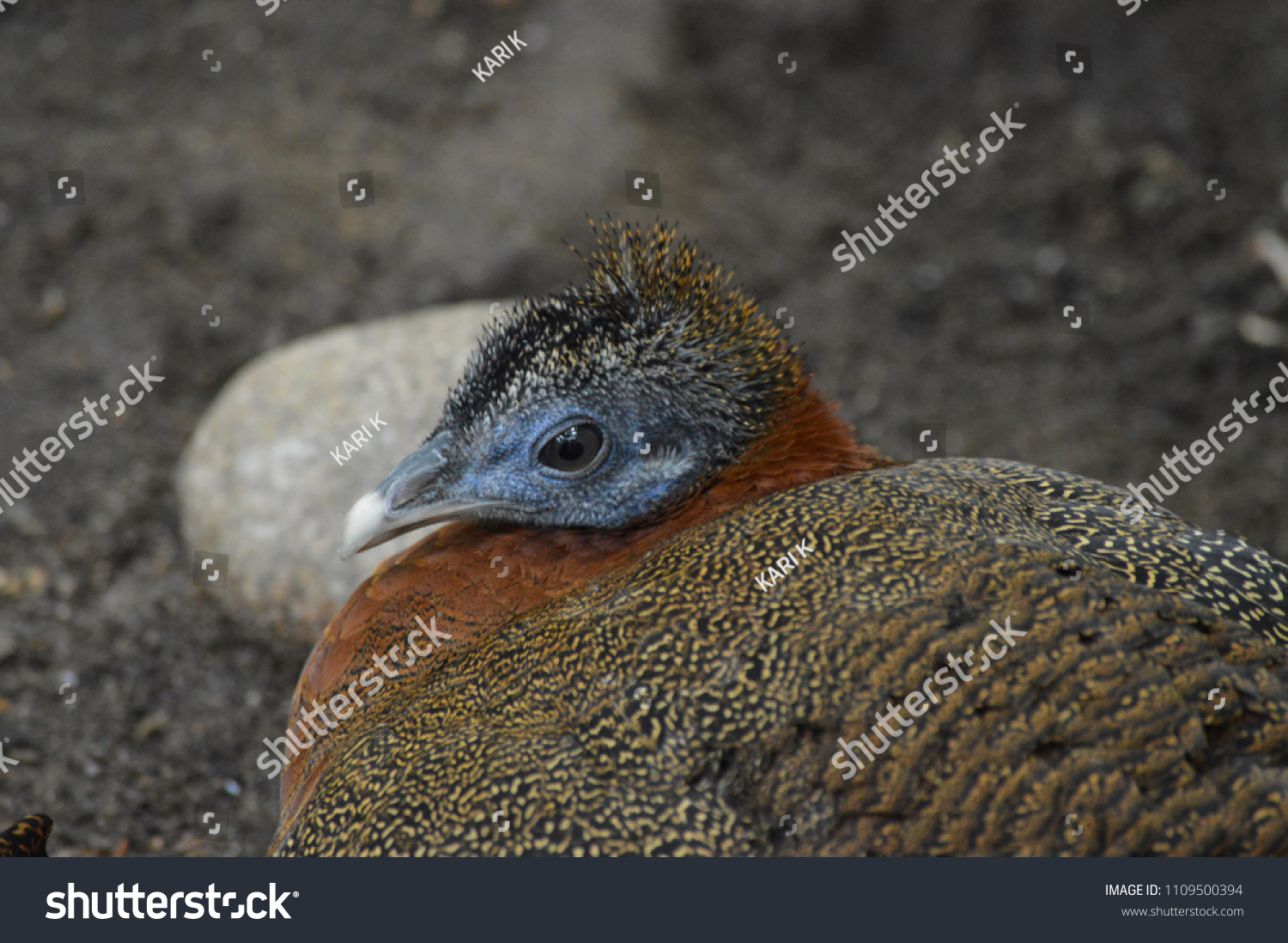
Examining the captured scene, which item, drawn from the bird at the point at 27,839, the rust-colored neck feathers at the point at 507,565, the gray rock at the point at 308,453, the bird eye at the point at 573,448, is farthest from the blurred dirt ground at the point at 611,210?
the bird eye at the point at 573,448

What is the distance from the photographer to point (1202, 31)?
6.00 meters

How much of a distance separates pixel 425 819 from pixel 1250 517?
3.82m

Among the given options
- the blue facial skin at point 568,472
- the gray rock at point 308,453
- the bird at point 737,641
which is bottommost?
the bird at point 737,641

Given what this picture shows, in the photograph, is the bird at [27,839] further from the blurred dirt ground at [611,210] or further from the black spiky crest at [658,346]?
the black spiky crest at [658,346]

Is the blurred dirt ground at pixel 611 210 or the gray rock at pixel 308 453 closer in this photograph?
the gray rock at pixel 308 453

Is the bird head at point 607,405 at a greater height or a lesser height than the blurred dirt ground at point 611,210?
lesser

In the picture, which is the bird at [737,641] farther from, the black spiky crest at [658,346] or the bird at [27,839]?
Answer: the bird at [27,839]

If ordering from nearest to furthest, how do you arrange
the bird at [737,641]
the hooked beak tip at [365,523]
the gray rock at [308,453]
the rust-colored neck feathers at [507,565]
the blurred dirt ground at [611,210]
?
the bird at [737,641], the rust-colored neck feathers at [507,565], the hooked beak tip at [365,523], the gray rock at [308,453], the blurred dirt ground at [611,210]

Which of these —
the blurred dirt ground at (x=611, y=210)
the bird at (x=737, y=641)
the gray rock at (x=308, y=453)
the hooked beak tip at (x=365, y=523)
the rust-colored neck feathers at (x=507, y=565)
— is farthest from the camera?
the blurred dirt ground at (x=611, y=210)

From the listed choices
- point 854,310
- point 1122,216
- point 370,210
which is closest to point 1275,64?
point 1122,216

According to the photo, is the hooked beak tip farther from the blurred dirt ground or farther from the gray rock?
the blurred dirt ground

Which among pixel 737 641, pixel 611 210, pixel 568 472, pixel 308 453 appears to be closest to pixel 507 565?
pixel 568 472

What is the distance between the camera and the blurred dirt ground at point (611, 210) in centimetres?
461

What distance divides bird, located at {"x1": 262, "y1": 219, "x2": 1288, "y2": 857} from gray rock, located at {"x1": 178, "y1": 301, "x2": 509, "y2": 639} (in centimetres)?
127
